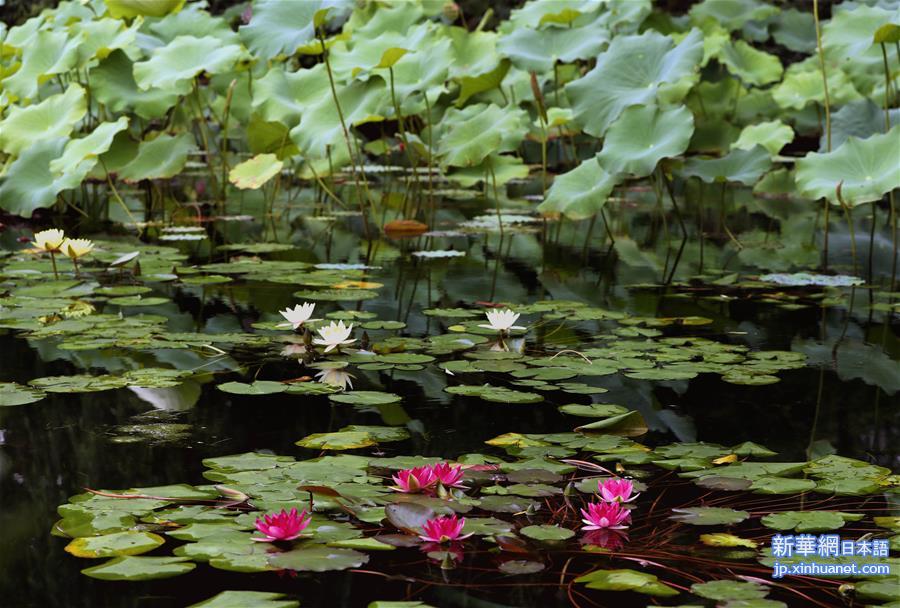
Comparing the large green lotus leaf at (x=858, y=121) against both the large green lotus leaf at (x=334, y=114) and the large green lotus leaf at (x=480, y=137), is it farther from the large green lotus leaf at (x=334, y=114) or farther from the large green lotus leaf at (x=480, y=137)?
the large green lotus leaf at (x=334, y=114)

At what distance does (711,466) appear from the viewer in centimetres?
142

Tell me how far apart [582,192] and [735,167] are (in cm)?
51

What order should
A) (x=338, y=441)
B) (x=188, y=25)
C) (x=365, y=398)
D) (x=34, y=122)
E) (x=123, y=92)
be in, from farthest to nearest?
(x=188, y=25), (x=123, y=92), (x=34, y=122), (x=365, y=398), (x=338, y=441)

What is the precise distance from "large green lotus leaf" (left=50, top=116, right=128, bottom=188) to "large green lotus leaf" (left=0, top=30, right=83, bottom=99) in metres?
0.62

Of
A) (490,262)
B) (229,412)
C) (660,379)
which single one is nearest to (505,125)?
(490,262)

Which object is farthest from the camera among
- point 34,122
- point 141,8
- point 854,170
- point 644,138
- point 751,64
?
Answer: point 751,64

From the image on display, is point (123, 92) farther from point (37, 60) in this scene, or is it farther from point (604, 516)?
point (604, 516)

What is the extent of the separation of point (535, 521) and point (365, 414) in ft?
1.59

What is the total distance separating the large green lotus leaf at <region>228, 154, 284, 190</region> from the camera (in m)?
3.76

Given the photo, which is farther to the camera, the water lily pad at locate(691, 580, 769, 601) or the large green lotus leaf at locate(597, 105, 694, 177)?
the large green lotus leaf at locate(597, 105, 694, 177)

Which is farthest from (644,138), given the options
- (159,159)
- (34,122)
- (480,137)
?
(34,122)

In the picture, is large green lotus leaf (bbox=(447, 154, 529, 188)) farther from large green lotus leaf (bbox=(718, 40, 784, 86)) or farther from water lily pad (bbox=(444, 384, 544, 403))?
water lily pad (bbox=(444, 384, 544, 403))

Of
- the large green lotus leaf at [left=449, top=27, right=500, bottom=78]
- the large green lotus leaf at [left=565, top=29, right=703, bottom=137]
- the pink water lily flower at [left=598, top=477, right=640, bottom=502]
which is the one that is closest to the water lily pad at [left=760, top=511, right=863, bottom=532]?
the pink water lily flower at [left=598, top=477, right=640, bottom=502]

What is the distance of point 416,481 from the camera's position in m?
1.26
